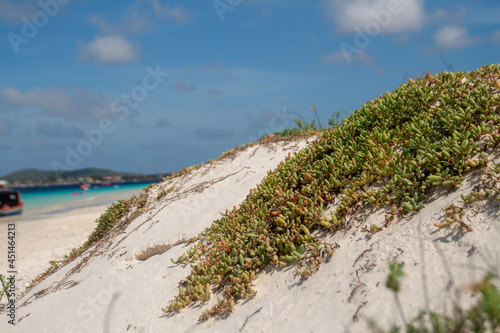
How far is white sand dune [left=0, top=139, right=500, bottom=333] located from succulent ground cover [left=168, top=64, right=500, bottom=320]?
17 centimetres

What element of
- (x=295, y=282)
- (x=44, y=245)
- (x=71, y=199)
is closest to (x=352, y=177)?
(x=295, y=282)

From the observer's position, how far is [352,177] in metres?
5.60

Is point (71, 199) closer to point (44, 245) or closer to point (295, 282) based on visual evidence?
point (44, 245)

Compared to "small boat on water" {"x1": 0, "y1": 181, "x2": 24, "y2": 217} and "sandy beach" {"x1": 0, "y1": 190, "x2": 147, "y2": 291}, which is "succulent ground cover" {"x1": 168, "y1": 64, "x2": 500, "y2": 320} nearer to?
"sandy beach" {"x1": 0, "y1": 190, "x2": 147, "y2": 291}

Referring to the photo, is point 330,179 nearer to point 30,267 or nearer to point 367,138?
point 367,138

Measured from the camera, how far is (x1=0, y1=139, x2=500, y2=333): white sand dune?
356 centimetres

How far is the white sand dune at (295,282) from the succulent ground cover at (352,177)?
0.17 metres

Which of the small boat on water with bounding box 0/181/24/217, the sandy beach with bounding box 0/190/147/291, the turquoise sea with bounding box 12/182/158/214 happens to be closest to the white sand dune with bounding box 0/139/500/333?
the sandy beach with bounding box 0/190/147/291

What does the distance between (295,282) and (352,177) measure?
1.86 metres

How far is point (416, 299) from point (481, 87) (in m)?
3.54

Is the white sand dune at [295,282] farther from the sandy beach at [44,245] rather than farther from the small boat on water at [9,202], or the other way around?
the small boat on water at [9,202]

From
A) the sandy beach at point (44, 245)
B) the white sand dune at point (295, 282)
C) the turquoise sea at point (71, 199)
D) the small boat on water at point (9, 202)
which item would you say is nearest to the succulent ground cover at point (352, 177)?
the white sand dune at point (295, 282)

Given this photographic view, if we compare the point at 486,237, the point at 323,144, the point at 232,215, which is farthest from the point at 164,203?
the point at 486,237

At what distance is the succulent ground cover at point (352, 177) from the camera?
472 cm
